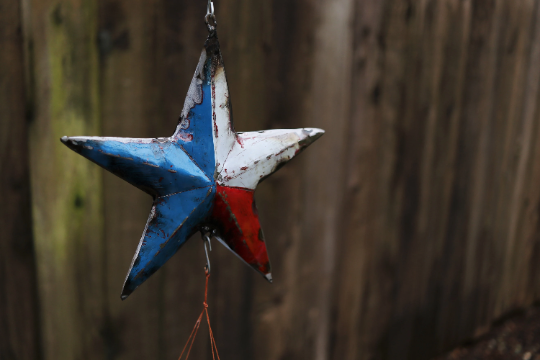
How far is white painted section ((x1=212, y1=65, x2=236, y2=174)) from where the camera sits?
2.16 ft

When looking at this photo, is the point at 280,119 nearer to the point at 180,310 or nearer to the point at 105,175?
the point at 105,175

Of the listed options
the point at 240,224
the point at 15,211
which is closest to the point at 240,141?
the point at 240,224

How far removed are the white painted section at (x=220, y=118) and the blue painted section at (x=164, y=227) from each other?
6 centimetres

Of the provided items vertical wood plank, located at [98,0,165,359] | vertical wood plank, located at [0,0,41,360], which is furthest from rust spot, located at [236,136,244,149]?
vertical wood plank, located at [0,0,41,360]

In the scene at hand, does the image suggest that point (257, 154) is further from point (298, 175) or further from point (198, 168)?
point (298, 175)

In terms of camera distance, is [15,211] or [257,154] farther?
[15,211]

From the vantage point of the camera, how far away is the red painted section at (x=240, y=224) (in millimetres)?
667

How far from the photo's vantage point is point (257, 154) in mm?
694

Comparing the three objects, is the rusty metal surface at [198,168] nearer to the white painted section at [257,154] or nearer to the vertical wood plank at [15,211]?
the white painted section at [257,154]

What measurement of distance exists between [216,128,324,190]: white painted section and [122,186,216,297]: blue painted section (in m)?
0.05

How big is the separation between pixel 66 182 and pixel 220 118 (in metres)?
0.46

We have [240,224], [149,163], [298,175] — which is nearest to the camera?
[149,163]

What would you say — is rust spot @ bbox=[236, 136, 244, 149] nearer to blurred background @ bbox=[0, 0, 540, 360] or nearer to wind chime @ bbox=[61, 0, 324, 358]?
wind chime @ bbox=[61, 0, 324, 358]

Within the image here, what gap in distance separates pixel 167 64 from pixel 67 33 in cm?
22
